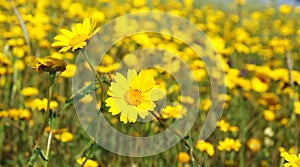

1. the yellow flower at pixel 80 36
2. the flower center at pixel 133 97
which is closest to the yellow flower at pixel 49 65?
the yellow flower at pixel 80 36

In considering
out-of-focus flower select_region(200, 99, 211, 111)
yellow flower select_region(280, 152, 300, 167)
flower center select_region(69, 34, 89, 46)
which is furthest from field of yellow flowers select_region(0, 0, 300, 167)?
yellow flower select_region(280, 152, 300, 167)

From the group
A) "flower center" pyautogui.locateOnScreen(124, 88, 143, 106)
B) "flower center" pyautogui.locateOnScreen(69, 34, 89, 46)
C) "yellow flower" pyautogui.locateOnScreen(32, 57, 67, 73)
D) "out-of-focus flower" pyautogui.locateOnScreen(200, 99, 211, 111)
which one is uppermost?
"flower center" pyautogui.locateOnScreen(69, 34, 89, 46)

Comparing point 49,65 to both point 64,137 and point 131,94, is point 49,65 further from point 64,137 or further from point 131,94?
point 64,137

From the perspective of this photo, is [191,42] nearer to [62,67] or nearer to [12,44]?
[12,44]

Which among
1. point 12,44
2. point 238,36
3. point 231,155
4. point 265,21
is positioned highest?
point 265,21

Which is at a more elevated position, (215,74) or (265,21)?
(265,21)

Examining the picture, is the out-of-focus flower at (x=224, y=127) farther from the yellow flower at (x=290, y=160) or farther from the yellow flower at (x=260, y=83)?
the yellow flower at (x=290, y=160)

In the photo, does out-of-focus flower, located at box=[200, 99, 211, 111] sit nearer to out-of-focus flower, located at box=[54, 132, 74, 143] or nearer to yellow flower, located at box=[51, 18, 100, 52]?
out-of-focus flower, located at box=[54, 132, 74, 143]

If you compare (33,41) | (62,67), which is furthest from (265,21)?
(62,67)
